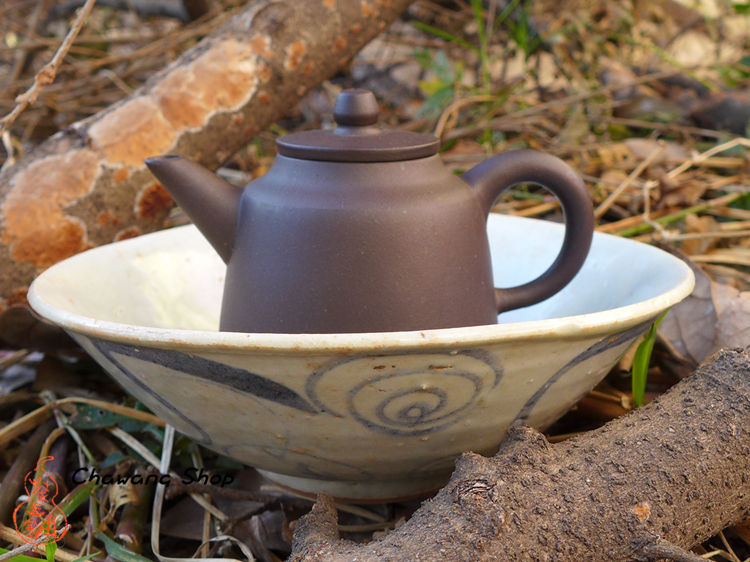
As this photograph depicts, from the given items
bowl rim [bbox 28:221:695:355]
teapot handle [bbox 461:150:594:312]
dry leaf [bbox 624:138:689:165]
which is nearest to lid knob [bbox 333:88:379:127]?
teapot handle [bbox 461:150:594:312]

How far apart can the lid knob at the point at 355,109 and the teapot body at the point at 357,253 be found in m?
0.06

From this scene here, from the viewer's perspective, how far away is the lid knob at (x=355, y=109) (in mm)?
762

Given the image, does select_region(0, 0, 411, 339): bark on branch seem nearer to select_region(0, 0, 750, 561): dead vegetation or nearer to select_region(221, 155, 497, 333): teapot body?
select_region(0, 0, 750, 561): dead vegetation

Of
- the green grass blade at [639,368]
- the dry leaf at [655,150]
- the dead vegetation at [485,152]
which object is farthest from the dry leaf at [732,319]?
the dry leaf at [655,150]

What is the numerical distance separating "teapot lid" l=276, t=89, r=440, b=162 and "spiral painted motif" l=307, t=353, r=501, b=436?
247 mm

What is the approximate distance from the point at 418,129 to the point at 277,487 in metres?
1.30

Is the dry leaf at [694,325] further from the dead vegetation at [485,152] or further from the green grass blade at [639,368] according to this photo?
the green grass blade at [639,368]

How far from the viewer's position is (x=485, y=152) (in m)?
1.73

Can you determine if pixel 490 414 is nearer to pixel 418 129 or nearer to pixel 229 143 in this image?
pixel 229 143

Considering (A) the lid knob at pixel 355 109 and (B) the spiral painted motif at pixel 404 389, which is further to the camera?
(A) the lid knob at pixel 355 109

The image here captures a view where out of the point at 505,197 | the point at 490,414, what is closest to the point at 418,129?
the point at 505,197

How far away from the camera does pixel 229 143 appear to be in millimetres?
1313

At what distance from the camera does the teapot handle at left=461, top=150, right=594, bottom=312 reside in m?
0.80

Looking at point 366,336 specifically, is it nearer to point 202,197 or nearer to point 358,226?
point 358,226
